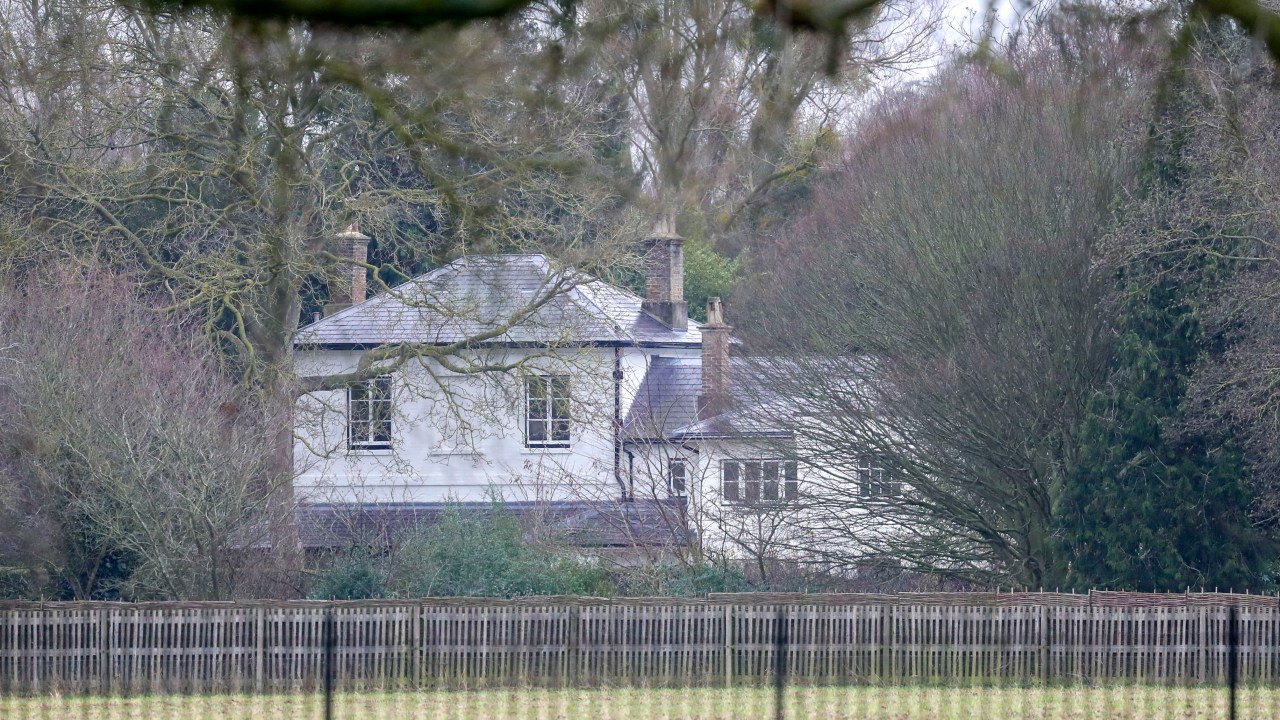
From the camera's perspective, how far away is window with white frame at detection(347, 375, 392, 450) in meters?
23.9

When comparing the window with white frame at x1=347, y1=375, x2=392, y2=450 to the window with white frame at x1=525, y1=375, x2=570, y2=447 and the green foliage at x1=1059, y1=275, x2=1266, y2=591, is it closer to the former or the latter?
the window with white frame at x1=525, y1=375, x2=570, y2=447

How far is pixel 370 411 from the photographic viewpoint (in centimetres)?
2423

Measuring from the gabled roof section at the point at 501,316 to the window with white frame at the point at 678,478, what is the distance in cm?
294

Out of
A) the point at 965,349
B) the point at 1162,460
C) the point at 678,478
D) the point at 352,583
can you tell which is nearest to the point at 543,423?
the point at 678,478

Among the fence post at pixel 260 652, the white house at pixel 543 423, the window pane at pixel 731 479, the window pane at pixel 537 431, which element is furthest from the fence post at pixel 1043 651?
the window pane at pixel 537 431

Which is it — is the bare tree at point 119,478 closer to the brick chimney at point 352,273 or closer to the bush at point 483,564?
the bush at point 483,564

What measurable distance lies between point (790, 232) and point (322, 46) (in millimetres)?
23247

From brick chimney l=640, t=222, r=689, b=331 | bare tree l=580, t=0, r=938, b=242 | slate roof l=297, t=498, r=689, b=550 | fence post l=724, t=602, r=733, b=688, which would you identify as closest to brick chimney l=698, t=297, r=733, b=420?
slate roof l=297, t=498, r=689, b=550

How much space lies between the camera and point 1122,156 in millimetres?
20406

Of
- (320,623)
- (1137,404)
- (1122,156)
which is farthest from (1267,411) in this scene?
(320,623)

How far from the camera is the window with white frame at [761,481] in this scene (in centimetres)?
2236

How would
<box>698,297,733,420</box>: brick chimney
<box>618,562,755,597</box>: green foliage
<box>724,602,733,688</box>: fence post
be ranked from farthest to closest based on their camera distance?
<box>698,297,733,420</box>: brick chimney < <box>618,562,755,597</box>: green foliage < <box>724,602,733,688</box>: fence post

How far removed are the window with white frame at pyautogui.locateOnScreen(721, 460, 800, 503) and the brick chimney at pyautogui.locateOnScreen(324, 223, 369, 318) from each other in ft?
24.5

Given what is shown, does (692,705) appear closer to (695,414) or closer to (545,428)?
(695,414)
